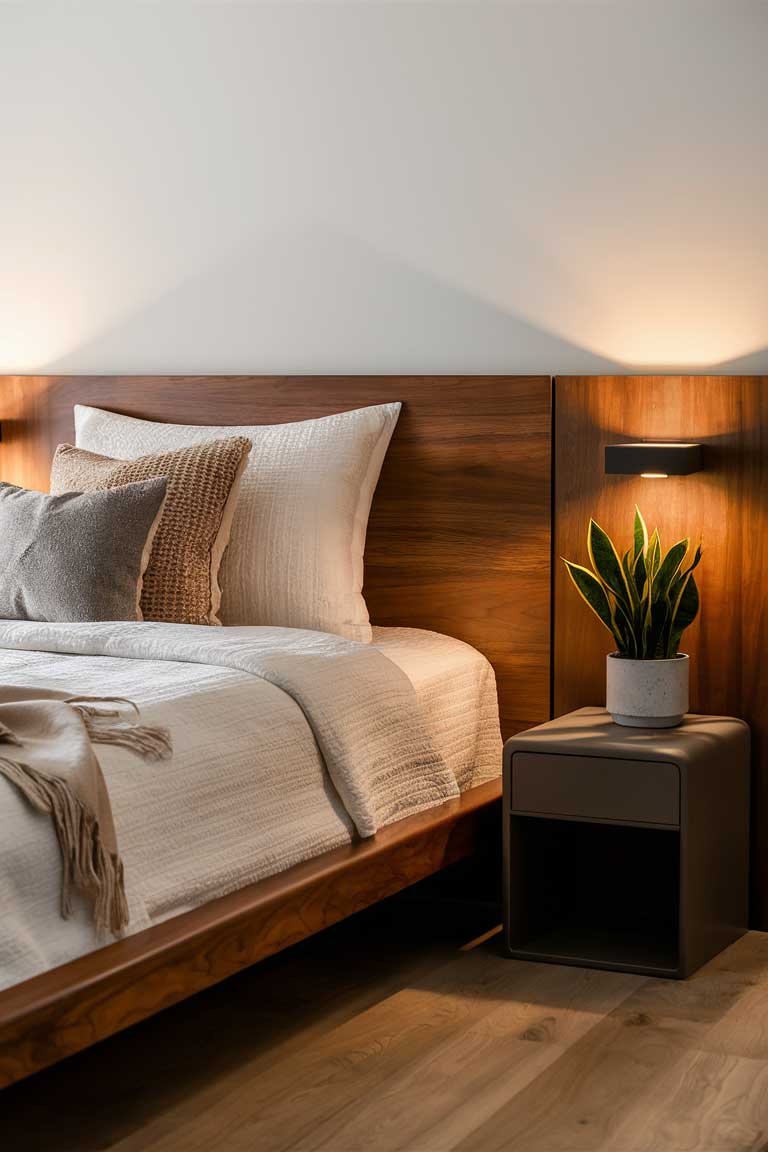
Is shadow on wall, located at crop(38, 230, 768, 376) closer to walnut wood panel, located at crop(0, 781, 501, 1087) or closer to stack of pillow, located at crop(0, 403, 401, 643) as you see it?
stack of pillow, located at crop(0, 403, 401, 643)

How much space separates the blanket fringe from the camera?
2027 millimetres

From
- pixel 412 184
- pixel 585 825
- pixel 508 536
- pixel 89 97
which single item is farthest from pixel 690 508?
pixel 89 97

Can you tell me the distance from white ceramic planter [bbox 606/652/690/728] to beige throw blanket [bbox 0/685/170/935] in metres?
1.15

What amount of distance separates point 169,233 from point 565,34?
116cm

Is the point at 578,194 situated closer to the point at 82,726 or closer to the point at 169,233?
the point at 169,233

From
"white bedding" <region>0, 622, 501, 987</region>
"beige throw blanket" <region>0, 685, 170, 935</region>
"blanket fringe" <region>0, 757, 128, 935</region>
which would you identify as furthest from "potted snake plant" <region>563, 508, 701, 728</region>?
"blanket fringe" <region>0, 757, 128, 935</region>

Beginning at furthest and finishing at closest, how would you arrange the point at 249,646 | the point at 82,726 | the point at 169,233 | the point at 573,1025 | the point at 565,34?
1. the point at 169,233
2. the point at 565,34
3. the point at 249,646
4. the point at 573,1025
5. the point at 82,726

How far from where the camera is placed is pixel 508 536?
336cm

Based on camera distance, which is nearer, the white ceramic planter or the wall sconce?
the white ceramic planter

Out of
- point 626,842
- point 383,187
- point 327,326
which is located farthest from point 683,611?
point 383,187

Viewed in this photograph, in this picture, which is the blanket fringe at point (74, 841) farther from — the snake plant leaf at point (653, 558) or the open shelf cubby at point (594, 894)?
the snake plant leaf at point (653, 558)

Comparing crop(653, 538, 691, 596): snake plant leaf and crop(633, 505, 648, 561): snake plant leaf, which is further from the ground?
crop(633, 505, 648, 561): snake plant leaf

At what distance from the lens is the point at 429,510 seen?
3438 mm

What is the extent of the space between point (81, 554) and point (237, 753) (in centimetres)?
78
